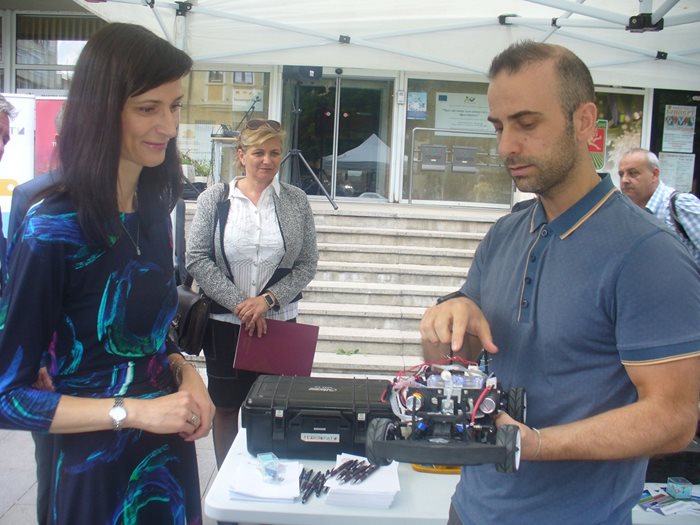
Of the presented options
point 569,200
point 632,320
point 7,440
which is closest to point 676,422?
point 632,320

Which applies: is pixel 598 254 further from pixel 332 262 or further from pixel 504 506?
pixel 332 262

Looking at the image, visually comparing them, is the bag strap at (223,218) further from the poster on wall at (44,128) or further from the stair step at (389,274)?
the poster on wall at (44,128)

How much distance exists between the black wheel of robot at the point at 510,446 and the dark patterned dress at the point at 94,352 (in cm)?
89

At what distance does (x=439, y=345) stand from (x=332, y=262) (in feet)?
18.3

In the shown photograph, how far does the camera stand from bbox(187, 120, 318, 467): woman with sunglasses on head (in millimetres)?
3270

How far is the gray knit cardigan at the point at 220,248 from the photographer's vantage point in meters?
3.21

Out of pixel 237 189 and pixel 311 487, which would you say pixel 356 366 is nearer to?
pixel 237 189

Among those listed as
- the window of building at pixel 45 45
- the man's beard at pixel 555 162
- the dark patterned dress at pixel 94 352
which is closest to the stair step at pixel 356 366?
the dark patterned dress at pixel 94 352

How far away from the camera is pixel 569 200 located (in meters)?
1.36

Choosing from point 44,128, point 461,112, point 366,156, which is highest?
point 461,112

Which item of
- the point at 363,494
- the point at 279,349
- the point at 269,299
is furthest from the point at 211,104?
the point at 363,494

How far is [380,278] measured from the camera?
275 inches

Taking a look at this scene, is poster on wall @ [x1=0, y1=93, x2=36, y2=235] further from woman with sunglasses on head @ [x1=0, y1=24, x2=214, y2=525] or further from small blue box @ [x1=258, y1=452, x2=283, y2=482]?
woman with sunglasses on head @ [x1=0, y1=24, x2=214, y2=525]

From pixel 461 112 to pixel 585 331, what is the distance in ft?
31.1
